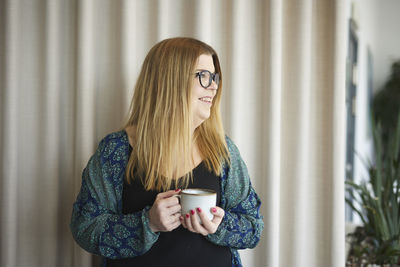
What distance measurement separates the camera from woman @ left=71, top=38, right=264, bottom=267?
1.09 metres

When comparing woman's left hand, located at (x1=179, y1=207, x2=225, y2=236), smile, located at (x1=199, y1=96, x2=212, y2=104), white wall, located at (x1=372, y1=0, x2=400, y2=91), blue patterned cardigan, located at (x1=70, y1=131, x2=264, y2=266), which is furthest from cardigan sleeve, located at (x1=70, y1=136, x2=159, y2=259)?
white wall, located at (x1=372, y1=0, x2=400, y2=91)

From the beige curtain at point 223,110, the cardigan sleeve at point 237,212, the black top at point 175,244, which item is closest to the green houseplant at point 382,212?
the beige curtain at point 223,110

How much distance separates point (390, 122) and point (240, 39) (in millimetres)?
3752

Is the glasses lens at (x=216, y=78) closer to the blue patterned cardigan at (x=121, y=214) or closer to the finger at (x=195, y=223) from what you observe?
the blue patterned cardigan at (x=121, y=214)

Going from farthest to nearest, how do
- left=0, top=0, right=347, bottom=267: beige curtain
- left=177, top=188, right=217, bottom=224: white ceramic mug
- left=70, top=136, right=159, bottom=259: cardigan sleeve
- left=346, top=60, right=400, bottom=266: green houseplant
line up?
left=346, top=60, right=400, bottom=266: green houseplant < left=0, top=0, right=347, bottom=267: beige curtain < left=70, top=136, right=159, bottom=259: cardigan sleeve < left=177, top=188, right=217, bottom=224: white ceramic mug

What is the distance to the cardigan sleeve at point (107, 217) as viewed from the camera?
1046mm

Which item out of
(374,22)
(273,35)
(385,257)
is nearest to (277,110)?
(273,35)

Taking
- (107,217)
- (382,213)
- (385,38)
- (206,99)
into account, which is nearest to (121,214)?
(107,217)

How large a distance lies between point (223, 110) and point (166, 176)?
1.71 ft

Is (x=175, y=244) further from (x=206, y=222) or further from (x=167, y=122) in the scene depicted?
(x=167, y=122)

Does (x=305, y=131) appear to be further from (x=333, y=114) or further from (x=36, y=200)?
(x=36, y=200)

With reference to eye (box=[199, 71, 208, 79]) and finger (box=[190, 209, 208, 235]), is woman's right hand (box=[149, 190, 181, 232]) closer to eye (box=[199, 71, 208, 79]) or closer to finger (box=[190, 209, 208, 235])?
finger (box=[190, 209, 208, 235])

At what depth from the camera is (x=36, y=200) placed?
1.55 m

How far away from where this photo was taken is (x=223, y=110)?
60.5 inches
